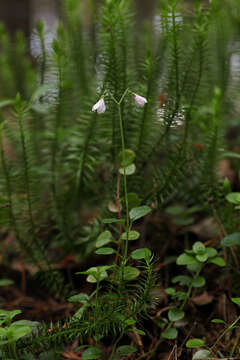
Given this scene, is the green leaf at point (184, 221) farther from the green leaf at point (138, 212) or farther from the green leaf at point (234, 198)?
the green leaf at point (138, 212)

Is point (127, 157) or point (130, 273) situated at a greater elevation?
point (127, 157)

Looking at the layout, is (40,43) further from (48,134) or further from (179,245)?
(179,245)

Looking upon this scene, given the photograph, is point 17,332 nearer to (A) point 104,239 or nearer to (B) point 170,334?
(A) point 104,239

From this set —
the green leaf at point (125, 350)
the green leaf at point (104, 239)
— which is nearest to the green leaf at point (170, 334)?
the green leaf at point (125, 350)

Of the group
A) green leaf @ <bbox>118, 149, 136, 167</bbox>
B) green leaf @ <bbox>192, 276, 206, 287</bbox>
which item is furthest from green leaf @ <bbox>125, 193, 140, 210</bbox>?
green leaf @ <bbox>192, 276, 206, 287</bbox>

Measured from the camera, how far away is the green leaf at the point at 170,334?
1.19m

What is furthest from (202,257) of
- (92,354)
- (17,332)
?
(17,332)

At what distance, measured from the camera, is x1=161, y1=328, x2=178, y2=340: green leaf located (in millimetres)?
1187

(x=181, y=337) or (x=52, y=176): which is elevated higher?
(x=52, y=176)

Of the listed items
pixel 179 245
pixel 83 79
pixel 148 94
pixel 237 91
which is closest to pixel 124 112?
pixel 148 94

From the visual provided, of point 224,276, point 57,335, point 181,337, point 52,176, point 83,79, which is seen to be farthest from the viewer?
point 83,79

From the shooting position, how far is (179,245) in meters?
1.71

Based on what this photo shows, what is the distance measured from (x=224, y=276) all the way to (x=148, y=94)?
83 cm

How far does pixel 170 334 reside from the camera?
1202mm
